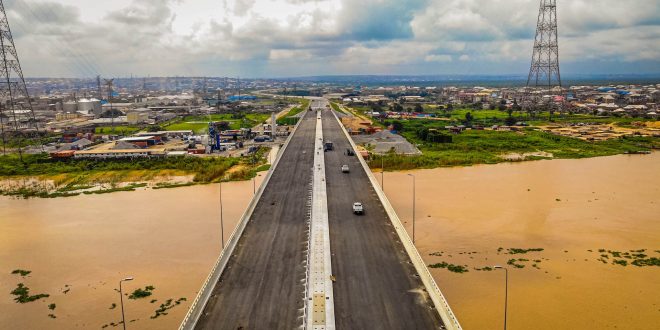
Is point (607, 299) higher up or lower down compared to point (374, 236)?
lower down

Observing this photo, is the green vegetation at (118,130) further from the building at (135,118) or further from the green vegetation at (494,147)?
the green vegetation at (494,147)

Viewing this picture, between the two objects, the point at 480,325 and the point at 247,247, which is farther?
the point at 247,247

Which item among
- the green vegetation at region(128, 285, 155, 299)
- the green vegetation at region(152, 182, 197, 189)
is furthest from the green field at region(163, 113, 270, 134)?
the green vegetation at region(128, 285, 155, 299)

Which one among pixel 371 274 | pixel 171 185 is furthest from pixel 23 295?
pixel 171 185

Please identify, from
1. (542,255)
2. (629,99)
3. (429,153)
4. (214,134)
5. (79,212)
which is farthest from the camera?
(629,99)

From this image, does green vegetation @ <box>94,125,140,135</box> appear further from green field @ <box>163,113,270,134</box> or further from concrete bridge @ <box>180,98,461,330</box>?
concrete bridge @ <box>180,98,461,330</box>

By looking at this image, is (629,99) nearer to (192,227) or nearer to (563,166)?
(563,166)

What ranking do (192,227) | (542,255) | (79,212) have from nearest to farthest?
(542,255)
(192,227)
(79,212)

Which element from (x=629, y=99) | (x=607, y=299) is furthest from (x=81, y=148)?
(x=629, y=99)
